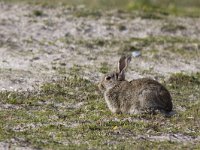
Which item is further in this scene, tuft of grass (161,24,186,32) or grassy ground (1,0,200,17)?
grassy ground (1,0,200,17)

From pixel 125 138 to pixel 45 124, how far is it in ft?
3.48

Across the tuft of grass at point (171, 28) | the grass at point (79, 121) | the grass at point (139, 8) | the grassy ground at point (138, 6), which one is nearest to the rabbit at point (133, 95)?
the grass at point (79, 121)

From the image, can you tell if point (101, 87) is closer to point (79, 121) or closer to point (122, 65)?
point (122, 65)

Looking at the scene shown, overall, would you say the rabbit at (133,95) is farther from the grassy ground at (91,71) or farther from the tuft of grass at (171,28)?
the tuft of grass at (171,28)

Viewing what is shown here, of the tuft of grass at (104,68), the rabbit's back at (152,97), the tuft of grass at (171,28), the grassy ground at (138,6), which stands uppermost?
the grassy ground at (138,6)

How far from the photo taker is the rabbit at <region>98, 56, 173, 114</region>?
34.9 feet

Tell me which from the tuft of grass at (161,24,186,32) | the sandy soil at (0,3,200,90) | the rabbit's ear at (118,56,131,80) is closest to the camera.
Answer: the rabbit's ear at (118,56,131,80)

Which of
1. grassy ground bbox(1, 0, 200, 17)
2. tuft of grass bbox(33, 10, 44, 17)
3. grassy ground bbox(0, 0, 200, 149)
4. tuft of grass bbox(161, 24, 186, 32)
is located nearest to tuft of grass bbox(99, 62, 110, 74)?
grassy ground bbox(0, 0, 200, 149)

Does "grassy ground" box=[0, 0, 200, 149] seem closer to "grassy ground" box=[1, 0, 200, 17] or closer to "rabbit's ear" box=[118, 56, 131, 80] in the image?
"grassy ground" box=[1, 0, 200, 17]

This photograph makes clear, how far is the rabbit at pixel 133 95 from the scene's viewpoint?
1063 cm

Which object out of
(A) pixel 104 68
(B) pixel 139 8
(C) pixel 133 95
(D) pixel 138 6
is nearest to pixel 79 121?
(C) pixel 133 95

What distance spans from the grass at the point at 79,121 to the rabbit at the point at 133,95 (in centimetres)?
14

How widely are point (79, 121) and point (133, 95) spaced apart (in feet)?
2.85

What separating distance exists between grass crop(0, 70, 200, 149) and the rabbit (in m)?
0.14
